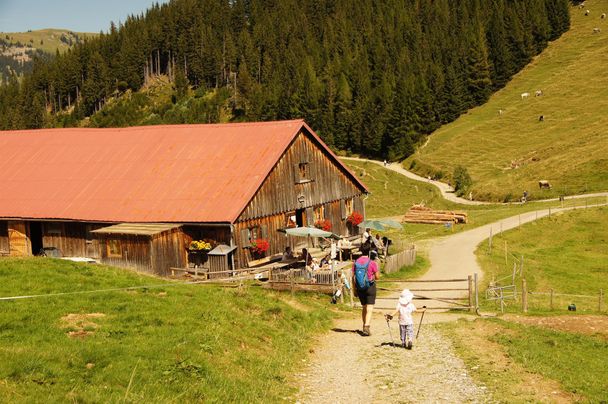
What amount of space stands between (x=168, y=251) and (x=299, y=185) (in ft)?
31.0

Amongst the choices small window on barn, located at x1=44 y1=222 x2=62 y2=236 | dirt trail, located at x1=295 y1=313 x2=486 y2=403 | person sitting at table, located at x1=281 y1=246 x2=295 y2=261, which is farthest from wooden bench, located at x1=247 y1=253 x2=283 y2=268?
dirt trail, located at x1=295 y1=313 x2=486 y2=403

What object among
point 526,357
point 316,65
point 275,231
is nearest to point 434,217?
point 275,231

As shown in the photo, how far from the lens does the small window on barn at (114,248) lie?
3098 centimetres

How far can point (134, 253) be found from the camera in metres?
30.4

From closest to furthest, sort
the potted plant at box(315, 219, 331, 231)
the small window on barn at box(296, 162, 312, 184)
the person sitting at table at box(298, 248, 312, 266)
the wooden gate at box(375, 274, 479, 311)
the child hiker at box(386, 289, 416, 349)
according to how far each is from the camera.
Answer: the child hiker at box(386, 289, 416, 349) → the wooden gate at box(375, 274, 479, 311) → the person sitting at table at box(298, 248, 312, 266) → the small window on barn at box(296, 162, 312, 184) → the potted plant at box(315, 219, 331, 231)

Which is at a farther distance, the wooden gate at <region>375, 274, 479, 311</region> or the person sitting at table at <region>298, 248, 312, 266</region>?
the person sitting at table at <region>298, 248, 312, 266</region>

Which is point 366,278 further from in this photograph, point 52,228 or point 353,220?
point 353,220

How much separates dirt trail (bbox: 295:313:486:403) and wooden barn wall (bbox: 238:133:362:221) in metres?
15.0

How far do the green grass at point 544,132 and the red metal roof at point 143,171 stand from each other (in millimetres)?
39381

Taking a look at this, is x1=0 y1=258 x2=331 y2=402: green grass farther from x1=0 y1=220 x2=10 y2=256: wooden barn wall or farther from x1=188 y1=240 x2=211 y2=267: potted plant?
x1=0 y1=220 x2=10 y2=256: wooden barn wall

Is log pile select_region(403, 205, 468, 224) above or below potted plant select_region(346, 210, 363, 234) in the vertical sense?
below

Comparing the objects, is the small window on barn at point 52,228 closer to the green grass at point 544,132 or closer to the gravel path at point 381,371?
the gravel path at point 381,371

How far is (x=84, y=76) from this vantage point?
184 metres

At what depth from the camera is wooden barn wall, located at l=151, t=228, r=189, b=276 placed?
29953 millimetres
